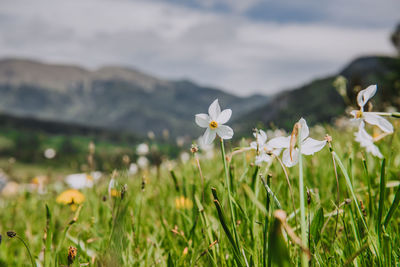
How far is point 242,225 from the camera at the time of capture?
1.34 meters

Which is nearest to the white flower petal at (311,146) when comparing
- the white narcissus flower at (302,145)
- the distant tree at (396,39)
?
the white narcissus flower at (302,145)

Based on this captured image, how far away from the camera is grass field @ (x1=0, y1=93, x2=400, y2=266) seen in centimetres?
75

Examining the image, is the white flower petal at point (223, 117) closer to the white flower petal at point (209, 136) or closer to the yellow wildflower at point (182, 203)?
the white flower petal at point (209, 136)

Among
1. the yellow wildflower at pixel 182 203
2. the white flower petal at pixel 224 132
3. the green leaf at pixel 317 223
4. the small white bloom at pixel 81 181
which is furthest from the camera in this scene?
the small white bloom at pixel 81 181

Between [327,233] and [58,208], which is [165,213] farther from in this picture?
[58,208]

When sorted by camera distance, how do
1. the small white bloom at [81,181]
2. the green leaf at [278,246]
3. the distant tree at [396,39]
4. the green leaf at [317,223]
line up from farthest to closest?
the distant tree at [396,39] → the small white bloom at [81,181] → the green leaf at [317,223] → the green leaf at [278,246]

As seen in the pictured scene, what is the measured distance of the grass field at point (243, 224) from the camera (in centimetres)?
75

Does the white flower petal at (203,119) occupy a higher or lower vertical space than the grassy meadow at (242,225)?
higher

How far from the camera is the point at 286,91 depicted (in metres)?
194

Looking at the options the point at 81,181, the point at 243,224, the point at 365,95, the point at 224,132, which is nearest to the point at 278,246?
the point at 224,132

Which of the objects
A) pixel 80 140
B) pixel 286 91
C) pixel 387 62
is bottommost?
pixel 387 62

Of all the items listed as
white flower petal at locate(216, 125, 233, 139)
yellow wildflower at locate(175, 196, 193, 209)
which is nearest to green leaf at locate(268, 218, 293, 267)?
white flower petal at locate(216, 125, 233, 139)

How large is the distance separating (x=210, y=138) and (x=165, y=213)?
1.28 m

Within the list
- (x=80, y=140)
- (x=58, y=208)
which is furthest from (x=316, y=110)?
(x=58, y=208)
